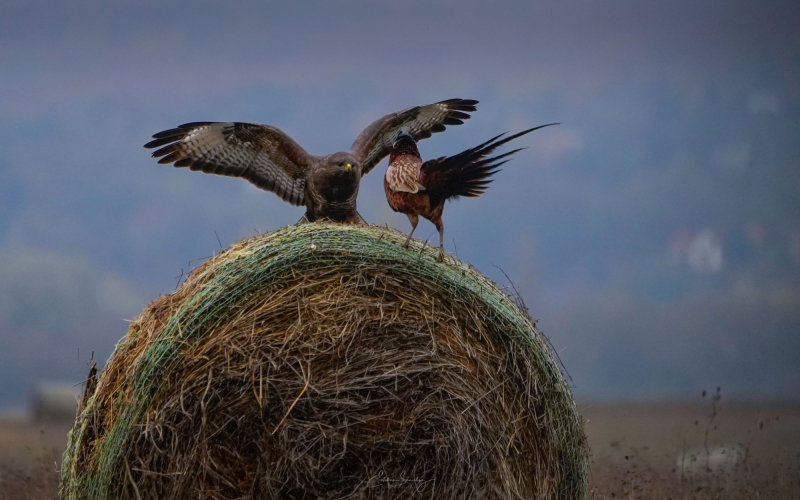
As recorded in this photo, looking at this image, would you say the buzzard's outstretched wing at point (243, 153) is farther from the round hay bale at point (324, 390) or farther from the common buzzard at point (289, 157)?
the round hay bale at point (324, 390)

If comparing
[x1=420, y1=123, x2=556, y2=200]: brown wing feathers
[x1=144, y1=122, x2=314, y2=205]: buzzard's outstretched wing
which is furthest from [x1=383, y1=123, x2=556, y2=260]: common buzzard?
[x1=144, y1=122, x2=314, y2=205]: buzzard's outstretched wing

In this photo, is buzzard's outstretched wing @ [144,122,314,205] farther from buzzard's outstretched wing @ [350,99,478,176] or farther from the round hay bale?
the round hay bale

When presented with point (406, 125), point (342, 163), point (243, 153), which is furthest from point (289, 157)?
point (406, 125)

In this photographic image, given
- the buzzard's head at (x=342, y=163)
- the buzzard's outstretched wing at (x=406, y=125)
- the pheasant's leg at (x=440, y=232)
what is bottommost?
the pheasant's leg at (x=440, y=232)

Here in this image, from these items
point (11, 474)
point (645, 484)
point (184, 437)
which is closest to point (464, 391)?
point (184, 437)

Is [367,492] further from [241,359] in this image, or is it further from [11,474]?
[11,474]

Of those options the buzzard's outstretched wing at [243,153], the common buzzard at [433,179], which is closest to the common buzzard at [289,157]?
the buzzard's outstretched wing at [243,153]

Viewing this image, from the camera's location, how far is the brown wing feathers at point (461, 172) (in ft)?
14.4

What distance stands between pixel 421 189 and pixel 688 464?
3943mm

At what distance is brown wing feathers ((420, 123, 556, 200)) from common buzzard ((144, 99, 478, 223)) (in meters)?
1.43

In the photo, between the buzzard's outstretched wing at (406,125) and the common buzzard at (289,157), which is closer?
the common buzzard at (289,157)

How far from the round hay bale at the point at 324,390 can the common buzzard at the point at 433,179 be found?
276 millimetres

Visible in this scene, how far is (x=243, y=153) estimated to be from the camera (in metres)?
6.46

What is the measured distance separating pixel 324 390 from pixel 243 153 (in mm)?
2941
